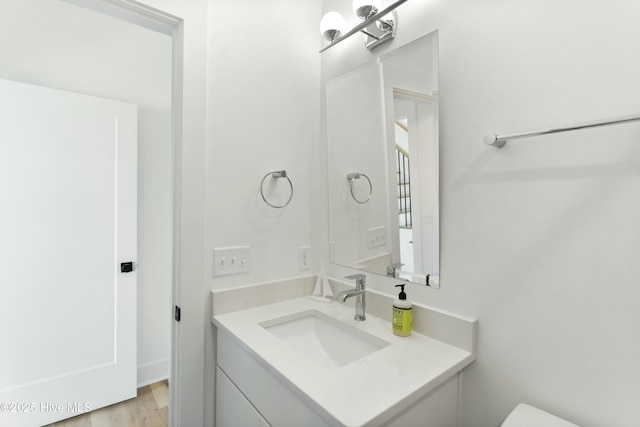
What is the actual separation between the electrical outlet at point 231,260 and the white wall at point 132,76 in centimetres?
126

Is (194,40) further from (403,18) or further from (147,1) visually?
(403,18)

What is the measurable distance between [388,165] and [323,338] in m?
0.78

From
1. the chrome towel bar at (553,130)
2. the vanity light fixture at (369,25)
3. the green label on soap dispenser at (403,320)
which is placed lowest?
the green label on soap dispenser at (403,320)

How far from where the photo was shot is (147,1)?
3.64 ft

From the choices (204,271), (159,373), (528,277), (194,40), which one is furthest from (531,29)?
(159,373)

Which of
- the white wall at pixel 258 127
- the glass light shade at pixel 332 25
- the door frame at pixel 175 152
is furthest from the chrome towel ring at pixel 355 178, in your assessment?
the door frame at pixel 175 152

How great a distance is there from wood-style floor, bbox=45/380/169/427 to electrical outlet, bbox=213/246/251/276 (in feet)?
4.17

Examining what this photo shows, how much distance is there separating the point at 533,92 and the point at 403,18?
23.6 inches

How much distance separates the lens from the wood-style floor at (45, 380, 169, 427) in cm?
183

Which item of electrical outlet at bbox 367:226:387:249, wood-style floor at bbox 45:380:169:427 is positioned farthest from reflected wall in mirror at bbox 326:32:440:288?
wood-style floor at bbox 45:380:169:427

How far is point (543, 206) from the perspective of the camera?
842 millimetres

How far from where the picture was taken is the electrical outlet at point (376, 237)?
1302mm

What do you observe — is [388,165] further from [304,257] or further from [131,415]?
[131,415]

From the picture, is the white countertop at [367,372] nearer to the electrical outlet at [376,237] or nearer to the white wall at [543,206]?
the white wall at [543,206]
